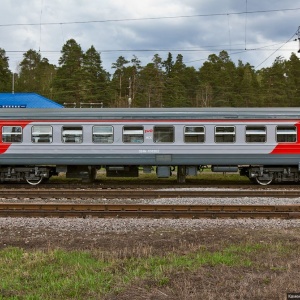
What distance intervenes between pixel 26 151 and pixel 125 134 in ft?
13.0

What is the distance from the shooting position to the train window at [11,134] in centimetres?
1706

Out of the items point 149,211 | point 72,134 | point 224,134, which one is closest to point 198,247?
point 149,211

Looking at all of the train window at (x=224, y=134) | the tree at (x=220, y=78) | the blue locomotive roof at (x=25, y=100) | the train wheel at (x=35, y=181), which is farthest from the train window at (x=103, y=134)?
the tree at (x=220, y=78)

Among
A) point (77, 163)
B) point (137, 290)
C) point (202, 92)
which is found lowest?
point (137, 290)

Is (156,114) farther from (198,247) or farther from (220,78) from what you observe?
(220,78)

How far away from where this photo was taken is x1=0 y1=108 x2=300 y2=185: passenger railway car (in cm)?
1695

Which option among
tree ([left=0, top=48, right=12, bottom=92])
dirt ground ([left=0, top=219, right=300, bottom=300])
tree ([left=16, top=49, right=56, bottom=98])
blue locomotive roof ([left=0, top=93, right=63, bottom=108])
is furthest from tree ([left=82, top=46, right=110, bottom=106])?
dirt ground ([left=0, top=219, right=300, bottom=300])

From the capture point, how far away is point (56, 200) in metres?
13.2

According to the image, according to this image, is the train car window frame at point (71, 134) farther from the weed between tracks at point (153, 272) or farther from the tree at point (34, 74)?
the tree at point (34, 74)

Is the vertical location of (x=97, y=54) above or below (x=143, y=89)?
above

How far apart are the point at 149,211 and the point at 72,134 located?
7524 millimetres

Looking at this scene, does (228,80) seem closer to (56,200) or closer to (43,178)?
(43,178)

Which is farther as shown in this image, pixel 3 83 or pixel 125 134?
pixel 3 83

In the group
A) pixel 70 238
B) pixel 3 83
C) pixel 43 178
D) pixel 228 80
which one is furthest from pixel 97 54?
pixel 70 238
